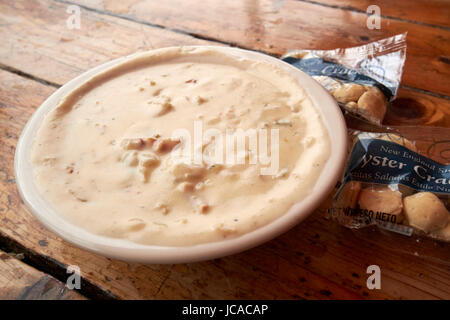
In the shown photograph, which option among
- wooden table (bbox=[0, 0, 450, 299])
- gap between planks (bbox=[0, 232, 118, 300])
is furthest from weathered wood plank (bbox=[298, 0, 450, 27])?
gap between planks (bbox=[0, 232, 118, 300])

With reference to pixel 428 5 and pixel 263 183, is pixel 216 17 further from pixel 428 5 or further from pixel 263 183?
pixel 263 183

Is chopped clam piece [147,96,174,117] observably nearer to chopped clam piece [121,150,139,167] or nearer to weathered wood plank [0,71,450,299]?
chopped clam piece [121,150,139,167]

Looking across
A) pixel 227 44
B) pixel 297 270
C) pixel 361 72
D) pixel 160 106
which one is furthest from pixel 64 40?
pixel 297 270

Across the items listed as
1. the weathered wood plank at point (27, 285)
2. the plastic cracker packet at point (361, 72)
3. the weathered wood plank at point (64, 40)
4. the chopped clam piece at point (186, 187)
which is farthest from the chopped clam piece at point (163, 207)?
the weathered wood plank at point (64, 40)

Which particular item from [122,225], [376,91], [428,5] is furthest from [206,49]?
[428,5]

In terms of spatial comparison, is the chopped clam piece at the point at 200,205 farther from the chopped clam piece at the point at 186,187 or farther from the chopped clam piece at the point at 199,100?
the chopped clam piece at the point at 199,100

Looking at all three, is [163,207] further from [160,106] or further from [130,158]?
[160,106]
